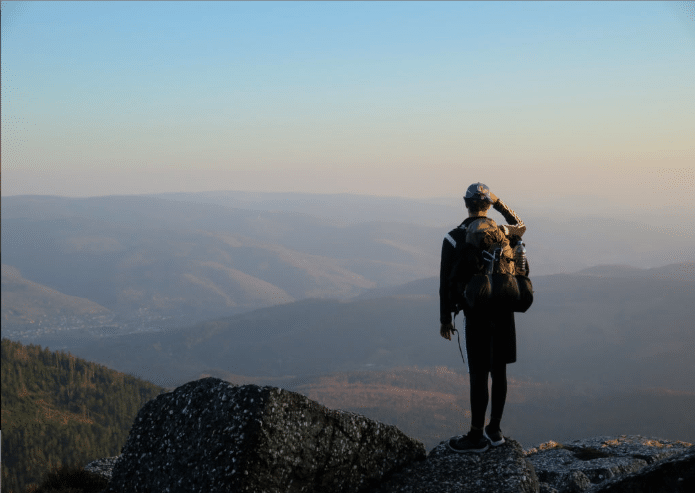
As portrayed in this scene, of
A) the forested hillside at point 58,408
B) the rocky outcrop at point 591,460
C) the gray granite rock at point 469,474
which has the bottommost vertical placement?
the forested hillside at point 58,408

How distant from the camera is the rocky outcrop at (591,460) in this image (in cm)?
1098

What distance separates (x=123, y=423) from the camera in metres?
153

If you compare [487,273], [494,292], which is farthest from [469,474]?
[487,273]

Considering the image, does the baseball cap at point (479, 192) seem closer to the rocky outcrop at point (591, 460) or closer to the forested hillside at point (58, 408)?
the rocky outcrop at point (591, 460)

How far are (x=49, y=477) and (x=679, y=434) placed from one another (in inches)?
8263

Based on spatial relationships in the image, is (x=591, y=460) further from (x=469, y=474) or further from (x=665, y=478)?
(x=665, y=478)

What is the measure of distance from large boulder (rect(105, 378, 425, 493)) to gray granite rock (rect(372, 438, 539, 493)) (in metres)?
0.31

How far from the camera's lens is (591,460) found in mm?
13945

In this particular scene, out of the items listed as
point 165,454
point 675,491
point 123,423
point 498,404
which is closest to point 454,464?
point 498,404

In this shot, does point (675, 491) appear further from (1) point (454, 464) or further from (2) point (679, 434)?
(2) point (679, 434)

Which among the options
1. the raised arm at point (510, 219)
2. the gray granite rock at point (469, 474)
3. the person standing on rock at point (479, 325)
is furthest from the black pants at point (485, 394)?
the raised arm at point (510, 219)

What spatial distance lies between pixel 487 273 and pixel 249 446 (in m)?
4.52

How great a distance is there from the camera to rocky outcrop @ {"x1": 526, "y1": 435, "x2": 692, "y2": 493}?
1098 cm

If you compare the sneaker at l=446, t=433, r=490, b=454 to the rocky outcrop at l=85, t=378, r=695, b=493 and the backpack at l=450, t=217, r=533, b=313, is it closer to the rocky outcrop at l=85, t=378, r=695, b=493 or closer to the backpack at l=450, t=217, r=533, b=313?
the rocky outcrop at l=85, t=378, r=695, b=493
